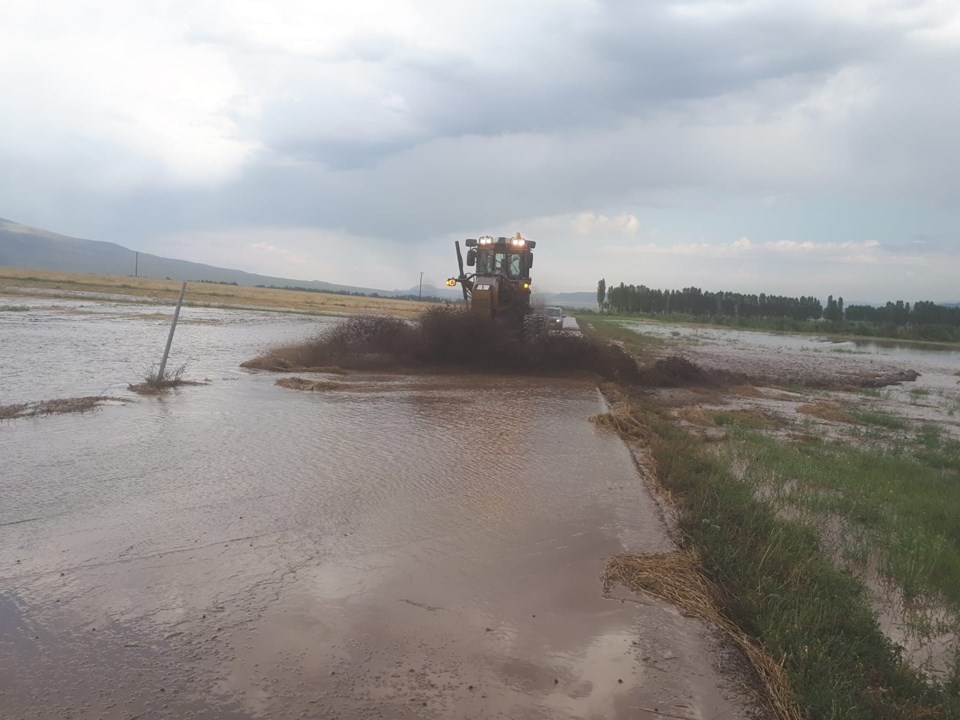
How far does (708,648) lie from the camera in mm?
4012

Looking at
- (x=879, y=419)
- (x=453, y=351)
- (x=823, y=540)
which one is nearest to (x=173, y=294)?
(x=453, y=351)

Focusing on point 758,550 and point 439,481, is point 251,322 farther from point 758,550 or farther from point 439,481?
point 758,550

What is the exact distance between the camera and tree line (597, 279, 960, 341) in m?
86.4

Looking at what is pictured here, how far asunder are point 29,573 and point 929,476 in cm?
1007

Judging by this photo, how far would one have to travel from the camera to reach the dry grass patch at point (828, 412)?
1383 centimetres

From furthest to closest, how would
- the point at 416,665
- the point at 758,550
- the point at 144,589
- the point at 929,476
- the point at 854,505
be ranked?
the point at 929,476 → the point at 854,505 → the point at 758,550 → the point at 144,589 → the point at 416,665

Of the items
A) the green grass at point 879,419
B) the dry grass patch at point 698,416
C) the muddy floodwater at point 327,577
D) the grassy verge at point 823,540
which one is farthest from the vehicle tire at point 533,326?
the muddy floodwater at point 327,577

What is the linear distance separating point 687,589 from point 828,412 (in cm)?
1140

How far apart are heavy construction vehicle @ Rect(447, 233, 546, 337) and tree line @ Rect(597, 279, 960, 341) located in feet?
225

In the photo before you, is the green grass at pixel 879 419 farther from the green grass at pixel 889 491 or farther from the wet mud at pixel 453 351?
the wet mud at pixel 453 351

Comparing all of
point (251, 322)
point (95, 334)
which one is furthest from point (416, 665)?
point (251, 322)

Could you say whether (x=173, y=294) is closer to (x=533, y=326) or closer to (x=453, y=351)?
(x=533, y=326)

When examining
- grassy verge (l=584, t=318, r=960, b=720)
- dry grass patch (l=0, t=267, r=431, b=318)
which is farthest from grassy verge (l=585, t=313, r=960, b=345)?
grassy verge (l=584, t=318, r=960, b=720)

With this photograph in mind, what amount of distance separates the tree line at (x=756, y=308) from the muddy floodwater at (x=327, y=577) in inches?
3177
